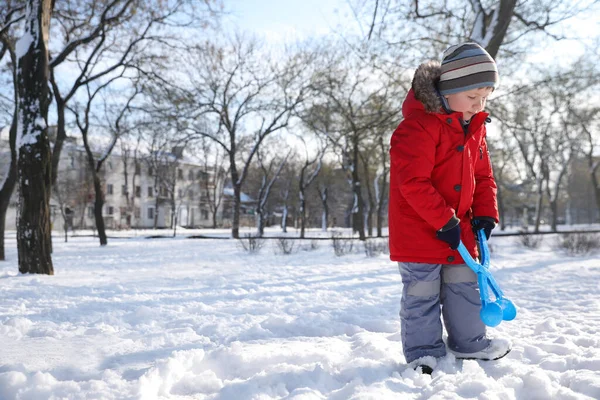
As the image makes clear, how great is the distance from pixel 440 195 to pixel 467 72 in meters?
0.73

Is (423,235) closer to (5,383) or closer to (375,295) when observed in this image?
(5,383)

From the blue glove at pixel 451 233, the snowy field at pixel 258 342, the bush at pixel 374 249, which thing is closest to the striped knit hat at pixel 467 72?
the blue glove at pixel 451 233

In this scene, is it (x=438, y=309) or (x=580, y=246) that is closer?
(x=438, y=309)

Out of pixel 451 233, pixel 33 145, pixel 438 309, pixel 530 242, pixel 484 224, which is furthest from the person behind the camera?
pixel 530 242

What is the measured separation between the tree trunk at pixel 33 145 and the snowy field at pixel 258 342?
1.52 feet

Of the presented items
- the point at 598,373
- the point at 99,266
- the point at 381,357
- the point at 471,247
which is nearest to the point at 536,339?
the point at 598,373

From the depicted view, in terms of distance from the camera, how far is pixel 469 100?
2516 millimetres

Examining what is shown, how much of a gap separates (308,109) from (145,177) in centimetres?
3754

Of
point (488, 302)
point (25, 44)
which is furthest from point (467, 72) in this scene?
point (25, 44)

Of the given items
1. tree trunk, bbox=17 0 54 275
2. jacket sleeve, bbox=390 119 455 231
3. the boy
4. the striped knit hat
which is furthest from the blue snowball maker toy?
tree trunk, bbox=17 0 54 275

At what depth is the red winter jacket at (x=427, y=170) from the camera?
7.94 feet

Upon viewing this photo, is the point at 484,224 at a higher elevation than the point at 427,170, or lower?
lower

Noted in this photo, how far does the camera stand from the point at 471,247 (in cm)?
262

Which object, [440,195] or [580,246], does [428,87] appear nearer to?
[440,195]
